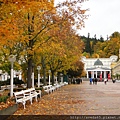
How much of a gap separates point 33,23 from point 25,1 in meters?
13.6

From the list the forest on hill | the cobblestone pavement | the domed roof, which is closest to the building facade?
the domed roof

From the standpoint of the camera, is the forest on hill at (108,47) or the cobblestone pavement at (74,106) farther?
the forest on hill at (108,47)

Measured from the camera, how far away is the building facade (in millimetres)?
164000

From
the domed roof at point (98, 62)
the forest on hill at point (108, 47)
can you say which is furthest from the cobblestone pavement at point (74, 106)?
the forest on hill at point (108, 47)

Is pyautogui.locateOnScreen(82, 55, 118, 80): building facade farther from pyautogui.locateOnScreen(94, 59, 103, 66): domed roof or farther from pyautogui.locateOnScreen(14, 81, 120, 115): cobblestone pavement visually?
pyautogui.locateOnScreen(14, 81, 120, 115): cobblestone pavement

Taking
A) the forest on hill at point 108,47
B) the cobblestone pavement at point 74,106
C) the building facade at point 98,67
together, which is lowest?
the cobblestone pavement at point 74,106

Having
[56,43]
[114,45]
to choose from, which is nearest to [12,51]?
[56,43]

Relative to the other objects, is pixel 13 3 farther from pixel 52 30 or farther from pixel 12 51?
pixel 12 51

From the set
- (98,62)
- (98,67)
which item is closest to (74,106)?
(98,62)

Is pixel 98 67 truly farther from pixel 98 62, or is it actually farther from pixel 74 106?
pixel 74 106

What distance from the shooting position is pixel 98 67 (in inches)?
6531

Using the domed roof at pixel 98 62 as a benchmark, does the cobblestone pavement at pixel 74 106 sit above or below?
below

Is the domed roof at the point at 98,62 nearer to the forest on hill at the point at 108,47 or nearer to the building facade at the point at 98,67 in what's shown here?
the building facade at the point at 98,67

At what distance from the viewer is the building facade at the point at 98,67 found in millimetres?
164000
